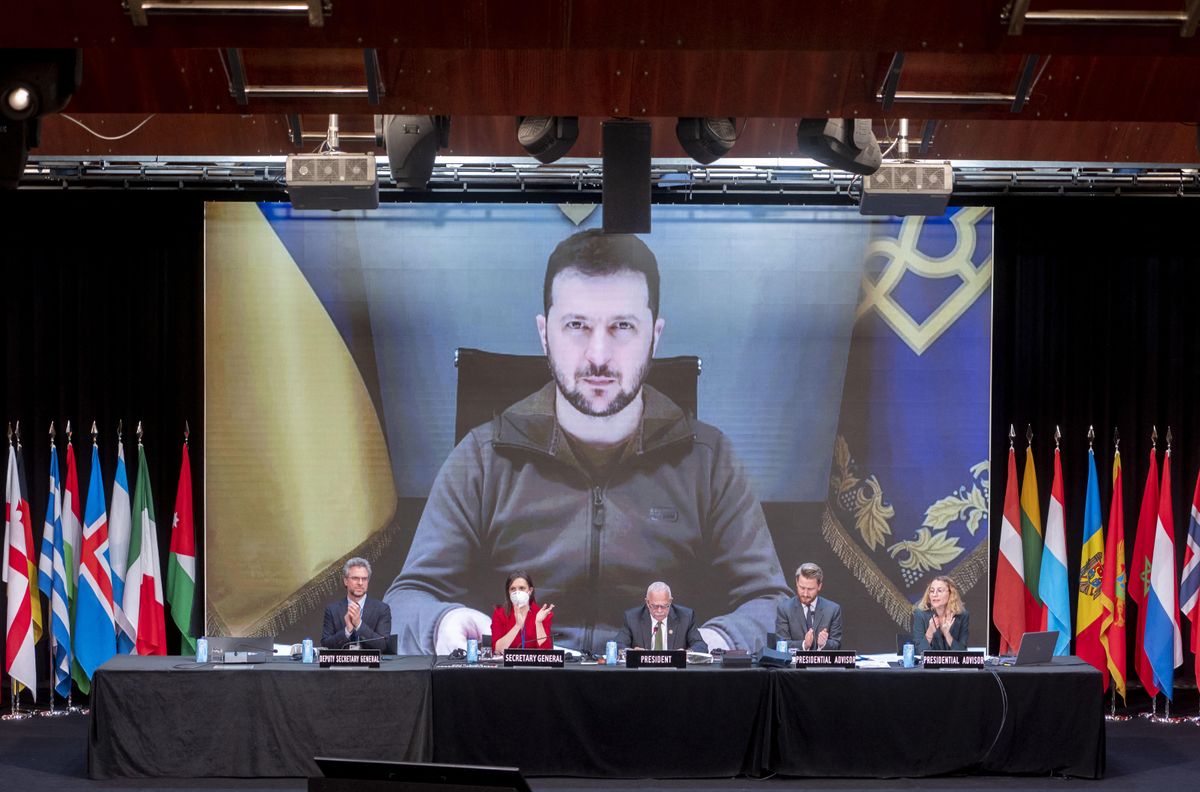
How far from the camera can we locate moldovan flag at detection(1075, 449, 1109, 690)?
8.76 metres

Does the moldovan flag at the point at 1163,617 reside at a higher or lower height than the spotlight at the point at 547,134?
lower

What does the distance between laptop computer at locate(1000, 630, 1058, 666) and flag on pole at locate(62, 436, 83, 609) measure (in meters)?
5.74

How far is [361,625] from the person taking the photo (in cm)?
729

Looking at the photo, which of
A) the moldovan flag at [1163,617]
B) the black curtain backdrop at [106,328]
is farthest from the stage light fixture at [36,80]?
the moldovan flag at [1163,617]

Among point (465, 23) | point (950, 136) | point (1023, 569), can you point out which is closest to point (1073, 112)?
point (465, 23)

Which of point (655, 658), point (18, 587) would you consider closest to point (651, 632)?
point (655, 658)

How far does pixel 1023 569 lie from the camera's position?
348 inches

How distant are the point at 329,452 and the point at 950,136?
4.32 metres

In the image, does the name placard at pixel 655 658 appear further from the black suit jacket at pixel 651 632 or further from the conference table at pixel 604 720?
the black suit jacket at pixel 651 632

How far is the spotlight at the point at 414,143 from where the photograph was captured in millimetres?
6410

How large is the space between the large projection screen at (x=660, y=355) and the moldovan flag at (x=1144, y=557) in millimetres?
995

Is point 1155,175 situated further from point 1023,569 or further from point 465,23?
point 465,23

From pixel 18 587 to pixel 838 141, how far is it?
5.77m

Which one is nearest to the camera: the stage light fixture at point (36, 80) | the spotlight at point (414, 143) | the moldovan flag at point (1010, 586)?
the stage light fixture at point (36, 80)
